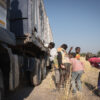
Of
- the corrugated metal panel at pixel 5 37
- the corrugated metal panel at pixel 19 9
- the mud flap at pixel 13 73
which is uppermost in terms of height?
the corrugated metal panel at pixel 19 9

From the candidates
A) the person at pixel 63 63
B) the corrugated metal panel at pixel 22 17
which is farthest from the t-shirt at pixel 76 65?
the corrugated metal panel at pixel 22 17

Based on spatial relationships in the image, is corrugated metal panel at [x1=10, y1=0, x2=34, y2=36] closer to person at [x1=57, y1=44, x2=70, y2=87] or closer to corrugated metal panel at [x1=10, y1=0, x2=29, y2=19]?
corrugated metal panel at [x1=10, y1=0, x2=29, y2=19]

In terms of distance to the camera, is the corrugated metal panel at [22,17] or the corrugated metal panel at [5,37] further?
the corrugated metal panel at [22,17]

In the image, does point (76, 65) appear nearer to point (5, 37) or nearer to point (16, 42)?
point (16, 42)

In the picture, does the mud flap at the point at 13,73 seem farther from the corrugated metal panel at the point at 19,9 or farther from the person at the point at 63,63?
the person at the point at 63,63

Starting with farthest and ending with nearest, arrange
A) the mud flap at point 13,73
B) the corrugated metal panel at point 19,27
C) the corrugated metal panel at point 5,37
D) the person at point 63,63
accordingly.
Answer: the person at point 63,63
the corrugated metal panel at point 19,27
the mud flap at point 13,73
the corrugated metal panel at point 5,37

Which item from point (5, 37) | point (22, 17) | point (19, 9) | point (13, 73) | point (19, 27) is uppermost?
point (19, 9)

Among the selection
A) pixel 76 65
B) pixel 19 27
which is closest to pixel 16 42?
pixel 19 27

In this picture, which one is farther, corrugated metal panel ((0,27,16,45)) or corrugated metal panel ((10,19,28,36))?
corrugated metal panel ((10,19,28,36))

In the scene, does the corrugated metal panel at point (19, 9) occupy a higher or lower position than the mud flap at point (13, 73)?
higher

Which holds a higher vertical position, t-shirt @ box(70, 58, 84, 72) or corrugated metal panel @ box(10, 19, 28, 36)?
corrugated metal panel @ box(10, 19, 28, 36)

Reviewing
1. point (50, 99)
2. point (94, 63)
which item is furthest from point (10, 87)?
point (94, 63)

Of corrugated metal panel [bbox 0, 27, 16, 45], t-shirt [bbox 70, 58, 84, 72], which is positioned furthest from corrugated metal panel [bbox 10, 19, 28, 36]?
t-shirt [bbox 70, 58, 84, 72]

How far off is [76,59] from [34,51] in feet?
6.83
